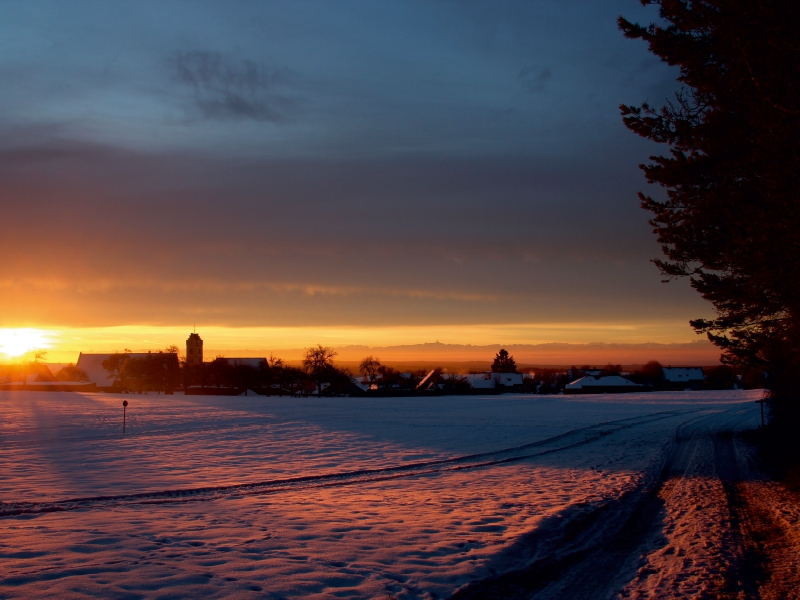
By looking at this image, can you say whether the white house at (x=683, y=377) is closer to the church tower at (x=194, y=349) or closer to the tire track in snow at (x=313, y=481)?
the church tower at (x=194, y=349)

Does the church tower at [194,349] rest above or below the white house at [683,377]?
above

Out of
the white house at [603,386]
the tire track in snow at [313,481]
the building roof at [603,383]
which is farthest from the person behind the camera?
the building roof at [603,383]

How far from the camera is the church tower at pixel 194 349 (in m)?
121

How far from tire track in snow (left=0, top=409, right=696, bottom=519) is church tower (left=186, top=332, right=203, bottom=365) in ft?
347

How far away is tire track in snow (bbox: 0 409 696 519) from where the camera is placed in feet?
37.7

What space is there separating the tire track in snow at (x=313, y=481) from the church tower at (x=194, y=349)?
106 metres

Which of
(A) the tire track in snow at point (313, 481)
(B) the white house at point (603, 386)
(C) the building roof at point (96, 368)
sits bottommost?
(B) the white house at point (603, 386)

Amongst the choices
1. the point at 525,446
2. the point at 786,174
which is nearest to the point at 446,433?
the point at 525,446

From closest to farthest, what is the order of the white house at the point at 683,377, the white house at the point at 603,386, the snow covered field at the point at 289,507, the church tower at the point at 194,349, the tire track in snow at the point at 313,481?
the snow covered field at the point at 289,507
the tire track in snow at the point at 313,481
the white house at the point at 603,386
the church tower at the point at 194,349
the white house at the point at 683,377

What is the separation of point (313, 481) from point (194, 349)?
114355mm

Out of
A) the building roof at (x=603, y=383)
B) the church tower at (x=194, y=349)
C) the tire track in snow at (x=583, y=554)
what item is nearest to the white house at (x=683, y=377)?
the building roof at (x=603, y=383)

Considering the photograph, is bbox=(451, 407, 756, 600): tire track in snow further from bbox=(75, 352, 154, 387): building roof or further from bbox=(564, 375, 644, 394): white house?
bbox=(75, 352, 154, 387): building roof

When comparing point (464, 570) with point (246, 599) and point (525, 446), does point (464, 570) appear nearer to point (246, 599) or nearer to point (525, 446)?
point (246, 599)

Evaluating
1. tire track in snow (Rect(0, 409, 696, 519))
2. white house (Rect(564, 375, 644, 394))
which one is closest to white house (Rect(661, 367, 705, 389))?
white house (Rect(564, 375, 644, 394))
